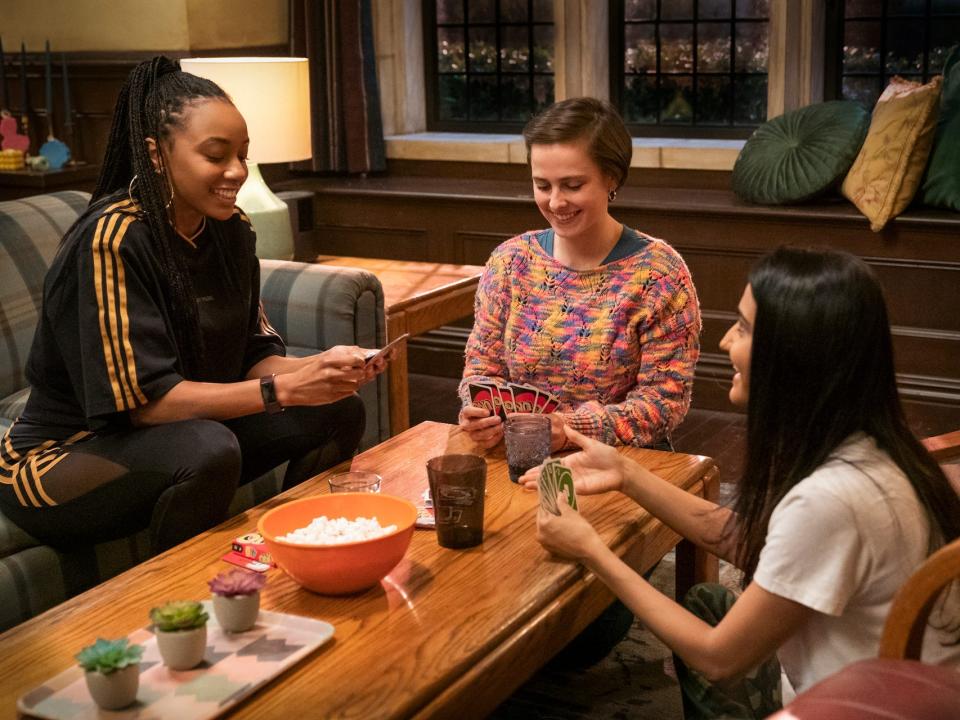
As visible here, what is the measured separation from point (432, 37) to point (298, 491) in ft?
11.7

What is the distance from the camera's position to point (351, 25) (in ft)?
15.9

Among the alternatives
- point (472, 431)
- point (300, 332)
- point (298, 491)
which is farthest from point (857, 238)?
point (298, 491)

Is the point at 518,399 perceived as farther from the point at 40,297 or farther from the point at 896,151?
the point at 896,151

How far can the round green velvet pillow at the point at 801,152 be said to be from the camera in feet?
13.2

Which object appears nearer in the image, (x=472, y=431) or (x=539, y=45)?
(x=472, y=431)

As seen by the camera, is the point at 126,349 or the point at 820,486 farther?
the point at 126,349

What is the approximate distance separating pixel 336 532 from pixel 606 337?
812 millimetres

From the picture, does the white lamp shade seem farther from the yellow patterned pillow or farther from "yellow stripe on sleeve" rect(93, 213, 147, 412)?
the yellow patterned pillow

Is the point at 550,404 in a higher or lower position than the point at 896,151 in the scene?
lower

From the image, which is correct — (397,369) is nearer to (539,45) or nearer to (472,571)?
(472,571)

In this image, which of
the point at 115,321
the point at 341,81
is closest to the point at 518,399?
the point at 115,321

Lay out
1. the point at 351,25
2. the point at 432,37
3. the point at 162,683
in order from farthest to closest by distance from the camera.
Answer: the point at 432,37, the point at 351,25, the point at 162,683

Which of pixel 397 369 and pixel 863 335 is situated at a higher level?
pixel 863 335

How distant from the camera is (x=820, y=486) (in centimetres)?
141
